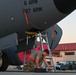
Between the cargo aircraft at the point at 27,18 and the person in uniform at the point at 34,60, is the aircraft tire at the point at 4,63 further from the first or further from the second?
the cargo aircraft at the point at 27,18

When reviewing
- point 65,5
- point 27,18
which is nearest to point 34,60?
point 27,18

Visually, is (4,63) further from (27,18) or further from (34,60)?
(27,18)

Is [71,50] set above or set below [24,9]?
above

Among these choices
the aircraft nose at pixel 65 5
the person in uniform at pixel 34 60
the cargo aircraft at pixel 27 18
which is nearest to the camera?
the aircraft nose at pixel 65 5

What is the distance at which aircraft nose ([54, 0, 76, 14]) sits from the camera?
9750 millimetres

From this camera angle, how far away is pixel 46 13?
33.4 feet

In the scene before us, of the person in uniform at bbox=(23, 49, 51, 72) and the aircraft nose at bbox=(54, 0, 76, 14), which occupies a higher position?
the aircraft nose at bbox=(54, 0, 76, 14)

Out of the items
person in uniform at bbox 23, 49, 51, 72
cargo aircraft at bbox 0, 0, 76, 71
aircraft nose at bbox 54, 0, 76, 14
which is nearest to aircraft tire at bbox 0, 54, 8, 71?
person in uniform at bbox 23, 49, 51, 72

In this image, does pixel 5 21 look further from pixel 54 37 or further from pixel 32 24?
pixel 54 37

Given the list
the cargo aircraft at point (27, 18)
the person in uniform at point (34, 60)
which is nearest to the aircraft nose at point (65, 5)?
the cargo aircraft at point (27, 18)

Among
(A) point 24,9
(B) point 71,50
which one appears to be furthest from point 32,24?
(B) point 71,50

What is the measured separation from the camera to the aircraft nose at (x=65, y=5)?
32.0 feet

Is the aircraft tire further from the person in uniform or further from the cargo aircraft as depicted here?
the cargo aircraft

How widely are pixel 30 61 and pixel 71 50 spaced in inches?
2978
